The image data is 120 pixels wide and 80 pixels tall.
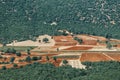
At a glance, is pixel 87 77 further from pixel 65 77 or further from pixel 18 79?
pixel 18 79

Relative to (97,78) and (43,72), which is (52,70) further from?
(97,78)

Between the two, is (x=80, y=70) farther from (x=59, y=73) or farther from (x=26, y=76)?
(x=26, y=76)

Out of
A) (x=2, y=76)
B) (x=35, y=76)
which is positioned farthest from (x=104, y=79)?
(x=2, y=76)

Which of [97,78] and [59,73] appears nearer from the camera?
[97,78]

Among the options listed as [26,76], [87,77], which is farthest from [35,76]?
[87,77]

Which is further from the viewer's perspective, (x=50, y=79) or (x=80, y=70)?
(x=80, y=70)

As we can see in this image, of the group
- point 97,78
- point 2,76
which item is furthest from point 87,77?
point 2,76

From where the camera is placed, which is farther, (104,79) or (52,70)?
(52,70)
